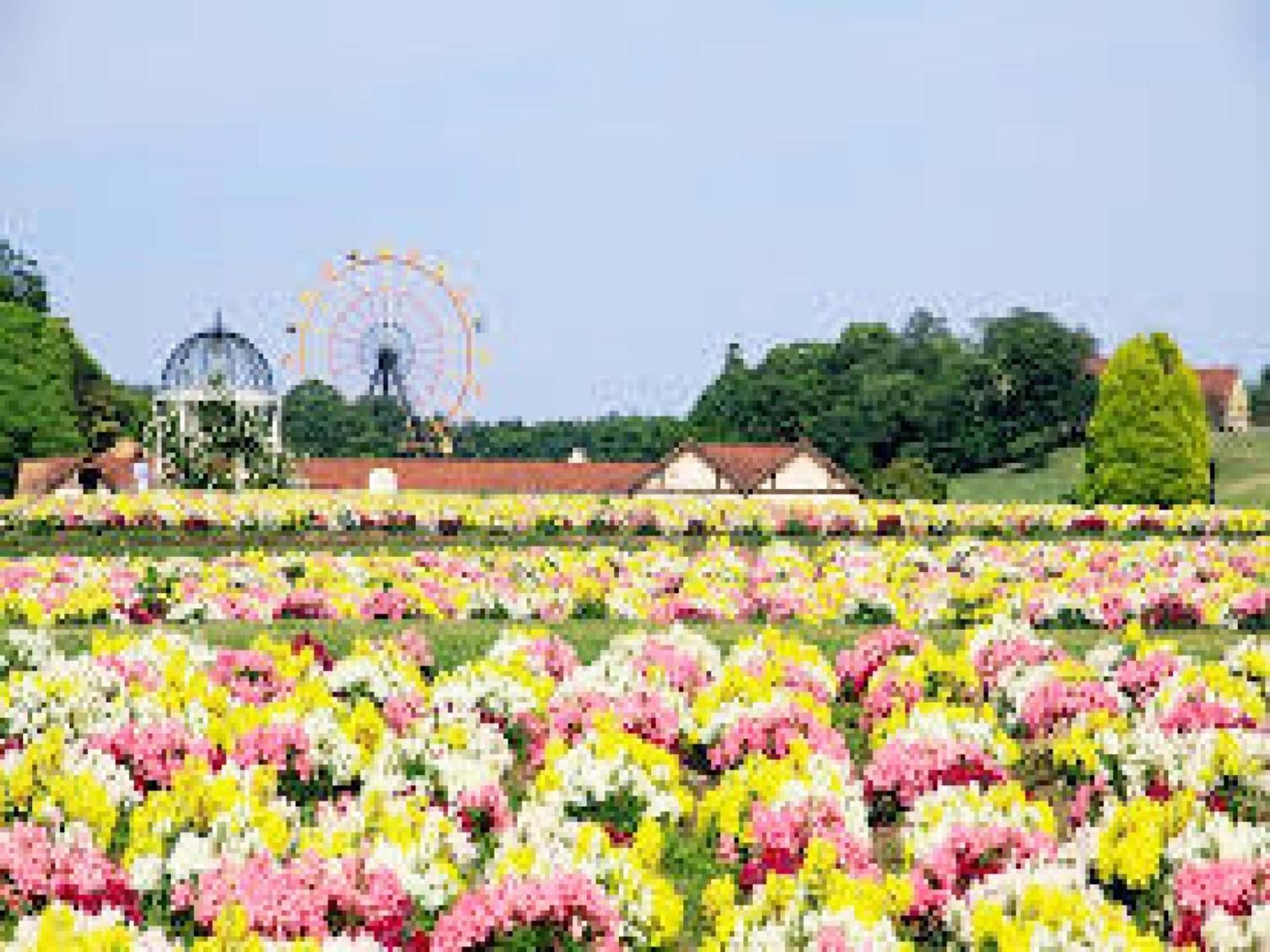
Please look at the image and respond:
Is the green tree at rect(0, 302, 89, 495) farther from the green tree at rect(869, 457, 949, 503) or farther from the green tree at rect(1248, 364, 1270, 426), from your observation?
the green tree at rect(1248, 364, 1270, 426)

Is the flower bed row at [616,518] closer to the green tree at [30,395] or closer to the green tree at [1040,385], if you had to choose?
the green tree at [30,395]

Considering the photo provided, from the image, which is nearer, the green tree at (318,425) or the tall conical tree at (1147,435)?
the tall conical tree at (1147,435)

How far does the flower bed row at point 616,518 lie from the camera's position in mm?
34750

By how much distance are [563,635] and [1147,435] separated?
46148 mm

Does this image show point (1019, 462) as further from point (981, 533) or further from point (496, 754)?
point (496, 754)

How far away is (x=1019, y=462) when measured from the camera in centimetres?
9975

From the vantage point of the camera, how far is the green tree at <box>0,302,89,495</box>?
71750 millimetres

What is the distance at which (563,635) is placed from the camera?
48.5 ft

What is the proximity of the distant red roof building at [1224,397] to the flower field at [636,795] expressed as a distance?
369 ft

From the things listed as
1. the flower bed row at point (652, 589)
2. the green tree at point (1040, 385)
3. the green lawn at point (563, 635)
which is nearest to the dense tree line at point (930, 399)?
the green tree at point (1040, 385)

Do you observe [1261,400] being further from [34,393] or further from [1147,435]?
[34,393]

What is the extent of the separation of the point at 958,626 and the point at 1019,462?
3283 inches

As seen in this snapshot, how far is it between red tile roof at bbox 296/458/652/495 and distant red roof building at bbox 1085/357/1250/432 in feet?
162

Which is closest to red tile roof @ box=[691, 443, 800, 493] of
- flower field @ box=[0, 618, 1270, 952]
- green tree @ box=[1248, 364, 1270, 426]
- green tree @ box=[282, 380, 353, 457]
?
green tree @ box=[282, 380, 353, 457]
